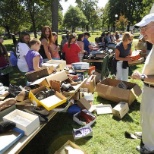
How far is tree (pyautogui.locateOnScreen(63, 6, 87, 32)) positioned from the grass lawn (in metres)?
45.9

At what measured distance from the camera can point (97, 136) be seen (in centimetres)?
329

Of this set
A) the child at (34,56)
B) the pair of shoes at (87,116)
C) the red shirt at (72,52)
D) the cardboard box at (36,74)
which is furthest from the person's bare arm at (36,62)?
the red shirt at (72,52)

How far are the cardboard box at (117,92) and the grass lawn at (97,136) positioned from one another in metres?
0.33

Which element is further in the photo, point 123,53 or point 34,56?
point 123,53

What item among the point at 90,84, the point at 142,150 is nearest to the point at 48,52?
the point at 90,84

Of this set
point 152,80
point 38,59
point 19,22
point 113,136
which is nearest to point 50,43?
point 38,59

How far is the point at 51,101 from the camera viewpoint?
2.67m

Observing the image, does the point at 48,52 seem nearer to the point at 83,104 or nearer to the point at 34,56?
the point at 34,56

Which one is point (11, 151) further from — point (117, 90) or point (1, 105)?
point (117, 90)

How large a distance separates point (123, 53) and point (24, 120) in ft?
10.3

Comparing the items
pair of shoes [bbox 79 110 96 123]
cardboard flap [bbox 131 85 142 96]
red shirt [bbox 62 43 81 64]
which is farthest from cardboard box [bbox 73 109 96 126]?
red shirt [bbox 62 43 81 64]

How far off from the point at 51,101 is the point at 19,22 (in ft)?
59.3

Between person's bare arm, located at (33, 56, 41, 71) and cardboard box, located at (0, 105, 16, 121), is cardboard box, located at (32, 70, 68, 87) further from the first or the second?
cardboard box, located at (0, 105, 16, 121)

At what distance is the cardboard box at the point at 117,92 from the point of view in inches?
168
